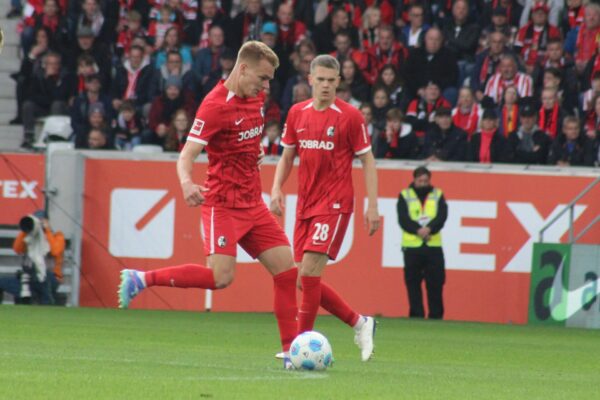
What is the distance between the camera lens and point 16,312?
1705 centimetres

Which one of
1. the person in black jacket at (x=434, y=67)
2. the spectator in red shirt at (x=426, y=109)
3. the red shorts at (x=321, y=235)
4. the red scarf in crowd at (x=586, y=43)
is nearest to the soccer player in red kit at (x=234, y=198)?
the red shorts at (x=321, y=235)

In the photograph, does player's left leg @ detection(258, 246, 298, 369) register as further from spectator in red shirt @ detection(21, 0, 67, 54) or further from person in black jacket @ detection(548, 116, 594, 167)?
spectator in red shirt @ detection(21, 0, 67, 54)

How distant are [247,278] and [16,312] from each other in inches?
139

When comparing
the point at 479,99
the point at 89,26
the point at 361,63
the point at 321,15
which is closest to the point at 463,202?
the point at 479,99

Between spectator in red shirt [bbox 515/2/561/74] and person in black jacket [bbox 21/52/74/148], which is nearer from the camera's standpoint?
spectator in red shirt [bbox 515/2/561/74]

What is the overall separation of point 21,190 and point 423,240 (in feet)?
17.8

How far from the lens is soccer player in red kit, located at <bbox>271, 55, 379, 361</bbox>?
1125 centimetres

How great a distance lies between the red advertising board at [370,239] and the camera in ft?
62.6

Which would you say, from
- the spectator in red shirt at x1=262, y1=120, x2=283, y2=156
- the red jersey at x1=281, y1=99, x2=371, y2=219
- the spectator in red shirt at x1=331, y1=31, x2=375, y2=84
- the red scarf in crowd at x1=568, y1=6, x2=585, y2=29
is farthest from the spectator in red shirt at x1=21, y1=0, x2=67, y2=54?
the red jersey at x1=281, y1=99, x2=371, y2=219

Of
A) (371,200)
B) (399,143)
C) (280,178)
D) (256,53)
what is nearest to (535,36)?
(399,143)

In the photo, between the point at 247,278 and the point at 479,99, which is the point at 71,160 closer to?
the point at 247,278

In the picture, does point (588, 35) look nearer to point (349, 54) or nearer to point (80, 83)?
point (349, 54)

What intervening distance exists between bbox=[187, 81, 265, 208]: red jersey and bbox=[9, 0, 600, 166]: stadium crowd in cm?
940

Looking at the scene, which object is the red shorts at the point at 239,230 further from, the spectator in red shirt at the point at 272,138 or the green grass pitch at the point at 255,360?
the spectator in red shirt at the point at 272,138
